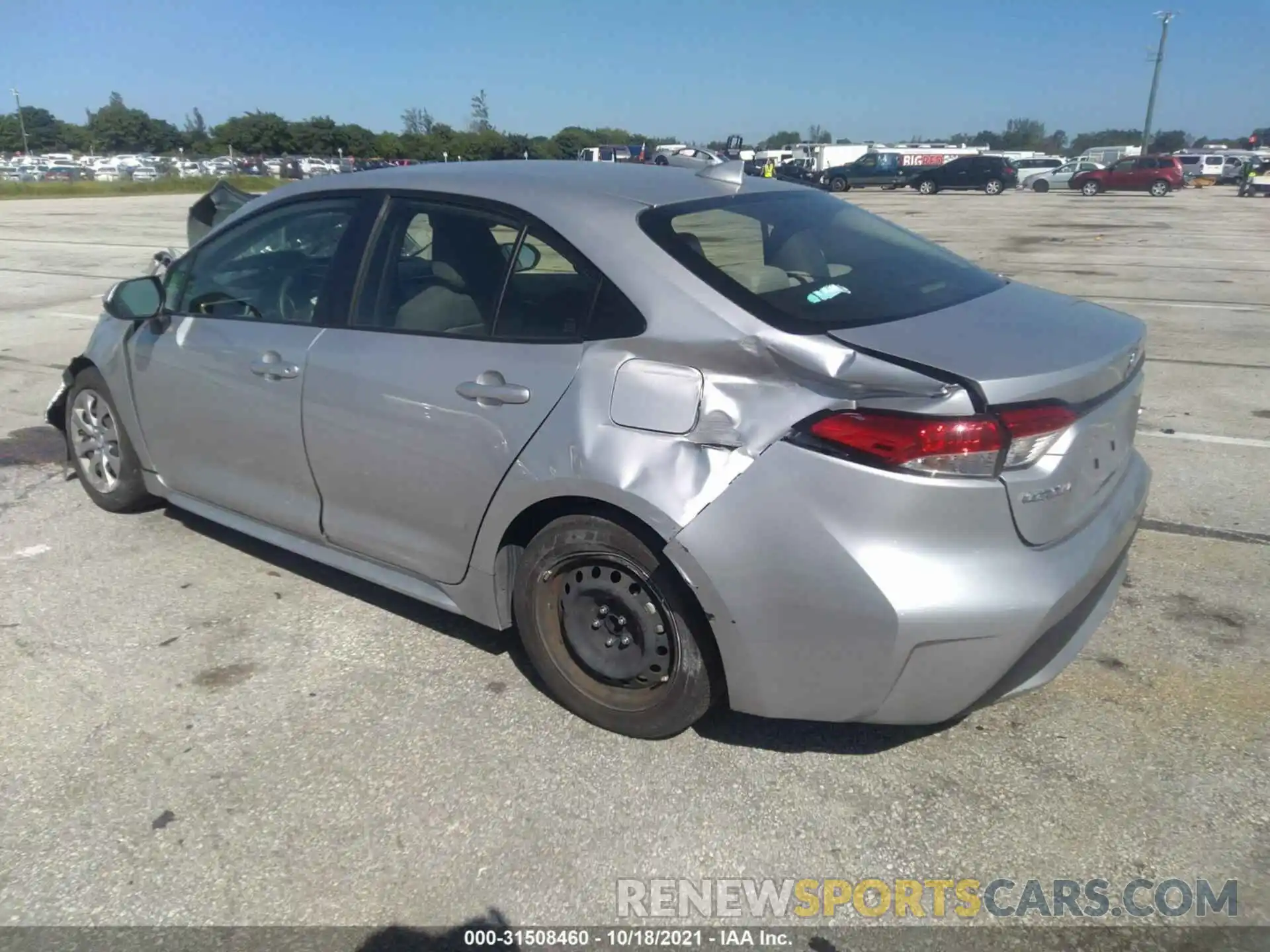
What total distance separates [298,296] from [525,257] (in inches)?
40.9

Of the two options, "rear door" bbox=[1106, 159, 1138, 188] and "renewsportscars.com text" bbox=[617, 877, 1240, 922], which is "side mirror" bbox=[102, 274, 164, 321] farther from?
"rear door" bbox=[1106, 159, 1138, 188]

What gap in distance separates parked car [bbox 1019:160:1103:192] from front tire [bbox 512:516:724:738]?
47327mm

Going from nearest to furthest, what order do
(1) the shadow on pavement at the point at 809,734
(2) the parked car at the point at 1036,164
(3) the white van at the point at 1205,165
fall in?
(1) the shadow on pavement at the point at 809,734
(2) the parked car at the point at 1036,164
(3) the white van at the point at 1205,165

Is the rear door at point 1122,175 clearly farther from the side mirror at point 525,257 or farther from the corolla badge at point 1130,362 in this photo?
the side mirror at point 525,257

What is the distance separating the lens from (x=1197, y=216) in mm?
26047

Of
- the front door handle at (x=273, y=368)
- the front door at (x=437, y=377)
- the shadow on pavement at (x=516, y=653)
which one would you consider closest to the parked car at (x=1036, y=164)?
the shadow on pavement at (x=516, y=653)

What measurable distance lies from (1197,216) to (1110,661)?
27.3 meters

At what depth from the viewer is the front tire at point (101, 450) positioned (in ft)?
14.8

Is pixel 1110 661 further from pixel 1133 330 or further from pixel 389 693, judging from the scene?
pixel 389 693

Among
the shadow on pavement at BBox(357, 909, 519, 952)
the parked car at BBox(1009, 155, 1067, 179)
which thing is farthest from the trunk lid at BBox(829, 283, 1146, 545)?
the parked car at BBox(1009, 155, 1067, 179)

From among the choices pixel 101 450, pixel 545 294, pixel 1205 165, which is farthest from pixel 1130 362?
pixel 1205 165

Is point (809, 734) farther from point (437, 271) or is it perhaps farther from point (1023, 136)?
point (1023, 136)

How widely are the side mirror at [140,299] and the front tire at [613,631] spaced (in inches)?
86.8

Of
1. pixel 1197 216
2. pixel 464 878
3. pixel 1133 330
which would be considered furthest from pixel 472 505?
pixel 1197 216
